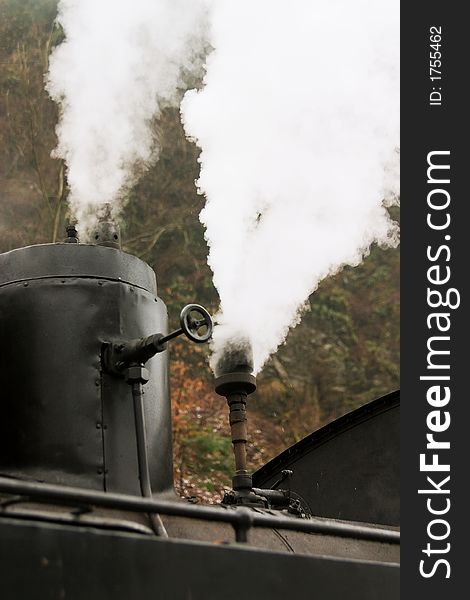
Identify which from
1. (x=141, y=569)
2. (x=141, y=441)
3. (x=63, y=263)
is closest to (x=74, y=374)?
(x=141, y=441)

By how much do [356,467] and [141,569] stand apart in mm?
3581

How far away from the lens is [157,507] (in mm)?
3420

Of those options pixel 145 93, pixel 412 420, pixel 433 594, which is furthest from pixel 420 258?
pixel 145 93

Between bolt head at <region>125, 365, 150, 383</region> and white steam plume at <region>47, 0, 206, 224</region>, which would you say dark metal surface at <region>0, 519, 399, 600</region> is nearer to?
bolt head at <region>125, 365, 150, 383</region>

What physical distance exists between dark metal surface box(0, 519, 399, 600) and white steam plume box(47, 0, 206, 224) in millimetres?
3935

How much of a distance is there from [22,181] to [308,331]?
6176 millimetres

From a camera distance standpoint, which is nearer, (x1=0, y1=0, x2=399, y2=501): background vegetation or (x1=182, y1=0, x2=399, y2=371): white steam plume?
(x1=182, y1=0, x2=399, y2=371): white steam plume

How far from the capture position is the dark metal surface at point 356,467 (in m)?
6.56

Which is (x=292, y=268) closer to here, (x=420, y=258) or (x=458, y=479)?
(x=420, y=258)

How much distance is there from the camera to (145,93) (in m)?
8.67

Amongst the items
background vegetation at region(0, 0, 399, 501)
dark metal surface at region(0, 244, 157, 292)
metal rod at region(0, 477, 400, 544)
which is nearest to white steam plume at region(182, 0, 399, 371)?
dark metal surface at region(0, 244, 157, 292)

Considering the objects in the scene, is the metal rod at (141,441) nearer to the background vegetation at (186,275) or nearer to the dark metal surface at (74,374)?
the dark metal surface at (74,374)

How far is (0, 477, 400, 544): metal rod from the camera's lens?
3219 millimetres

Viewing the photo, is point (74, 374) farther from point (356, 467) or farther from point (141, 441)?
point (356, 467)
